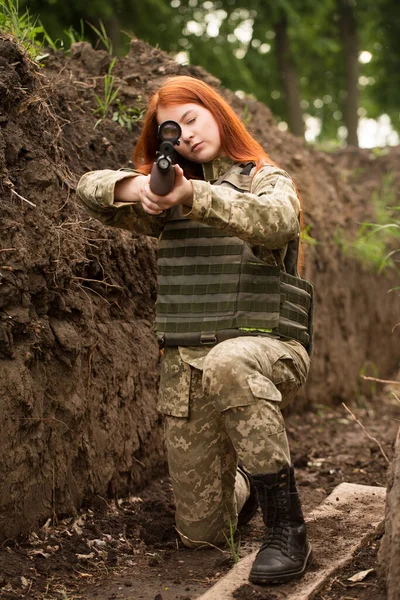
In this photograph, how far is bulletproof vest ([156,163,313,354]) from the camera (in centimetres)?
291

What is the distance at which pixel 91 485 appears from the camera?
341 centimetres

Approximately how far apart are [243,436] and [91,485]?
105cm

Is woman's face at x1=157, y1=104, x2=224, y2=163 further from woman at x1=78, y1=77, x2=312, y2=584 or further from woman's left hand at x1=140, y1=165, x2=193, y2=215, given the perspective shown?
woman's left hand at x1=140, y1=165, x2=193, y2=215

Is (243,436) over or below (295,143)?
below

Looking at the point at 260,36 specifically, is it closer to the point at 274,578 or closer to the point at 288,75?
the point at 288,75

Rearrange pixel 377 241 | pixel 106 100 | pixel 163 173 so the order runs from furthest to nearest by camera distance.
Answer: pixel 377 241, pixel 106 100, pixel 163 173

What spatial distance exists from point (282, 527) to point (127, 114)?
111 inches

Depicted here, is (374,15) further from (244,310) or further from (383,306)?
(244,310)

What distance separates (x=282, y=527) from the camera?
104 inches

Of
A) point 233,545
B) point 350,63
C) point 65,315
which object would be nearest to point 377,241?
point 65,315

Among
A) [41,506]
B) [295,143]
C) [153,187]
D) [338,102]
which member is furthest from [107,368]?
[338,102]

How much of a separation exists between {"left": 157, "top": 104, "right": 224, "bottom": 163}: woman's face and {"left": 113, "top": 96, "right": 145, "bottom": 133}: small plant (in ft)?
5.00

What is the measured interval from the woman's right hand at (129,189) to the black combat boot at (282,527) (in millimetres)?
1084

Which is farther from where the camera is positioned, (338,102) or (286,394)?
(338,102)
